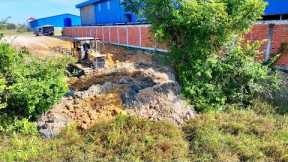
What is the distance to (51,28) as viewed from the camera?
44000 millimetres

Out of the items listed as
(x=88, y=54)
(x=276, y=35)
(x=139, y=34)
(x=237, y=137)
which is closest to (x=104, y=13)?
(x=139, y=34)

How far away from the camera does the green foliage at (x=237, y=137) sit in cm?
573

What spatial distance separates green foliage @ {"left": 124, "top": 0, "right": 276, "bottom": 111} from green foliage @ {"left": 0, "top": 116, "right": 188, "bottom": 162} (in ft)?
5.16

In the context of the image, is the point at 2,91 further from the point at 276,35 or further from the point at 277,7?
the point at 277,7

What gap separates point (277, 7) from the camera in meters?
12.3

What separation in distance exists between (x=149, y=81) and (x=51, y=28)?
3773 centimetres

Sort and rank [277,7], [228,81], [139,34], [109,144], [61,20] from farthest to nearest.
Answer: [61,20]
[139,34]
[277,7]
[228,81]
[109,144]

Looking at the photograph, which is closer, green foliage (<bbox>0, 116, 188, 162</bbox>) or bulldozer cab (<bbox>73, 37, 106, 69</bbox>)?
green foliage (<bbox>0, 116, 188, 162</bbox>)

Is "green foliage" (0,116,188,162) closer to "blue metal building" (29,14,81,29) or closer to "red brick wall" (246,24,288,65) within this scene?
"red brick wall" (246,24,288,65)

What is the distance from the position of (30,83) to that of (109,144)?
2029 mm

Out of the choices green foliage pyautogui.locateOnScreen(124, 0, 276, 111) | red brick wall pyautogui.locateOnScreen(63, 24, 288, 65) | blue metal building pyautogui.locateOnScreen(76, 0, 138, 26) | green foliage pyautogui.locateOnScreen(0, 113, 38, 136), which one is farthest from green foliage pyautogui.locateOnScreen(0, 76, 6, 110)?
blue metal building pyautogui.locateOnScreen(76, 0, 138, 26)

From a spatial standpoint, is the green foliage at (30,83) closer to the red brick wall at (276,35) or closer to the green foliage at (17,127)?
the green foliage at (17,127)

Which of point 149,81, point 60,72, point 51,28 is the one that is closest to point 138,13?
point 149,81

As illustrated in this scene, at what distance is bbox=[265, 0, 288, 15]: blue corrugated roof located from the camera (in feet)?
39.4
